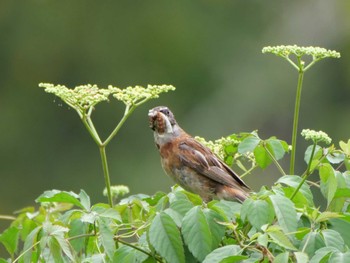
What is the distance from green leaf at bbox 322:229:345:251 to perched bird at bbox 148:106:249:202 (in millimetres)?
998

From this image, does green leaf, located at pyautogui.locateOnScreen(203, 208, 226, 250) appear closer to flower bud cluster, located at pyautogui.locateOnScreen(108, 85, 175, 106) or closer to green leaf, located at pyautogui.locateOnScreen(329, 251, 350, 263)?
green leaf, located at pyautogui.locateOnScreen(329, 251, 350, 263)

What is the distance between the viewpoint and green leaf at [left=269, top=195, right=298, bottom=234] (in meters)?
2.23

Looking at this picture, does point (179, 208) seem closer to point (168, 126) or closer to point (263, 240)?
point (263, 240)

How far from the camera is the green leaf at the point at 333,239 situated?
2.17 m

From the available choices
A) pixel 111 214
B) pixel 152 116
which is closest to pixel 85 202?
pixel 111 214

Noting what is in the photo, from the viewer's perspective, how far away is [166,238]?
2.25 m

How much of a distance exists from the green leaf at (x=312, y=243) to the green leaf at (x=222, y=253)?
4.7 inches

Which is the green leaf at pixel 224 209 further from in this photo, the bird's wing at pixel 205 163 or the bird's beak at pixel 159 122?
the bird's beak at pixel 159 122

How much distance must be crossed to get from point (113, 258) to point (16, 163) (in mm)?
12421

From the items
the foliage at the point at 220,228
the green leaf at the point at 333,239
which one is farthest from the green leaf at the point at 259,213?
the green leaf at the point at 333,239

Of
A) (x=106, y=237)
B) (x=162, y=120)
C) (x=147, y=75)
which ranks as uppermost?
(x=147, y=75)

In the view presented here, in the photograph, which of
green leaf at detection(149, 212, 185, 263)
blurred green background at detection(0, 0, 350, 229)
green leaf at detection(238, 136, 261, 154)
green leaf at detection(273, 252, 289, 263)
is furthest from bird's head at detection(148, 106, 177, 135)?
blurred green background at detection(0, 0, 350, 229)

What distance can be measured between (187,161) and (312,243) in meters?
1.30

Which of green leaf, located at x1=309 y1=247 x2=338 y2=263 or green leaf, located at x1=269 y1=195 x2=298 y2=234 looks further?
green leaf, located at x1=269 y1=195 x2=298 y2=234
